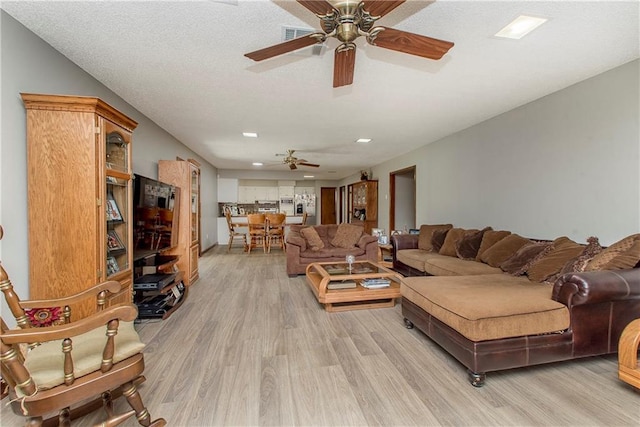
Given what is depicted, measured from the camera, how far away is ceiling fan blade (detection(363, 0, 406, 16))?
1.36 metres

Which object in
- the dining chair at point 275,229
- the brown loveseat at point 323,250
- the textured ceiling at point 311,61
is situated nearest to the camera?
the textured ceiling at point 311,61

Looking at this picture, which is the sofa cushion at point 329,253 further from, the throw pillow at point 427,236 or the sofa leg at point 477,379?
the sofa leg at point 477,379

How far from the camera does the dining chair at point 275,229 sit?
23.6ft

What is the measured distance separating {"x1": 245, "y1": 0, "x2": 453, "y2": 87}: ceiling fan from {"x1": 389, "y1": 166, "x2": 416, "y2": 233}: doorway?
17.9 ft

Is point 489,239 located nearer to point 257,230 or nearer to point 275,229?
point 275,229

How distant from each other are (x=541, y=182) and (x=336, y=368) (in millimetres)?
3083

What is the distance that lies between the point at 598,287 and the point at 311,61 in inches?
101

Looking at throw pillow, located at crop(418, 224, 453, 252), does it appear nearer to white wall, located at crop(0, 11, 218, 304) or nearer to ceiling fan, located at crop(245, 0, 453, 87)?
ceiling fan, located at crop(245, 0, 453, 87)

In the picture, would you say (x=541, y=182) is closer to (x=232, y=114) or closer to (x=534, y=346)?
(x=534, y=346)

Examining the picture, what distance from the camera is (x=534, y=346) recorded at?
1.84 meters

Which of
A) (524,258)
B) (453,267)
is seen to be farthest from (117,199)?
(524,258)

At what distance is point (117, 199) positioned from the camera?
7.75 ft

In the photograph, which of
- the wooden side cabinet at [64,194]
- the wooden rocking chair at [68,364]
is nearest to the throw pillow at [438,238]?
the wooden rocking chair at [68,364]

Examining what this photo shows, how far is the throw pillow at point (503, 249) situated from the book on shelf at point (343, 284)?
1.57m
